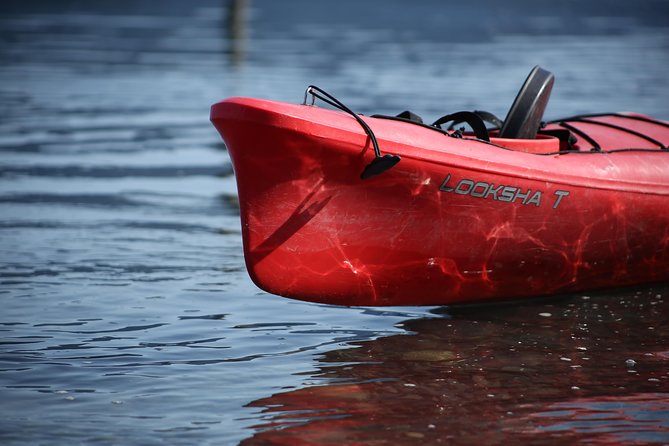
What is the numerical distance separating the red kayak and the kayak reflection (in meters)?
0.29

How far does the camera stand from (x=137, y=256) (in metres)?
7.64

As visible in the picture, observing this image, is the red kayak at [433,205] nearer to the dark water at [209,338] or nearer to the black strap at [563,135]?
Result: the black strap at [563,135]

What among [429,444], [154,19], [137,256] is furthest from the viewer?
[154,19]

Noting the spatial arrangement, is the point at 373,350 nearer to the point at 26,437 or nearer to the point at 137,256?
the point at 26,437

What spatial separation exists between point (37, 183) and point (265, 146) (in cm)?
518

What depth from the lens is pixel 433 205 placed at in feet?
19.4

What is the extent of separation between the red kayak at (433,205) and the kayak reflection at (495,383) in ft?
0.96

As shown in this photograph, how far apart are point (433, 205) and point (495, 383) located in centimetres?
117

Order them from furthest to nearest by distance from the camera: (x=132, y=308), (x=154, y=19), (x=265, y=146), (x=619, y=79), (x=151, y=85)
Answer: (x=154, y=19), (x=619, y=79), (x=151, y=85), (x=132, y=308), (x=265, y=146)

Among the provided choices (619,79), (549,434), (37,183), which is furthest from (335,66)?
(549,434)

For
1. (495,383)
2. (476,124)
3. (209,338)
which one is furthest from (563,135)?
(209,338)

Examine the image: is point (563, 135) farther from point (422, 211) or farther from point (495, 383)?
point (495, 383)

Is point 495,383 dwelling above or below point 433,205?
below

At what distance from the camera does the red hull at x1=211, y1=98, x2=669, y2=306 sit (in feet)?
18.4
